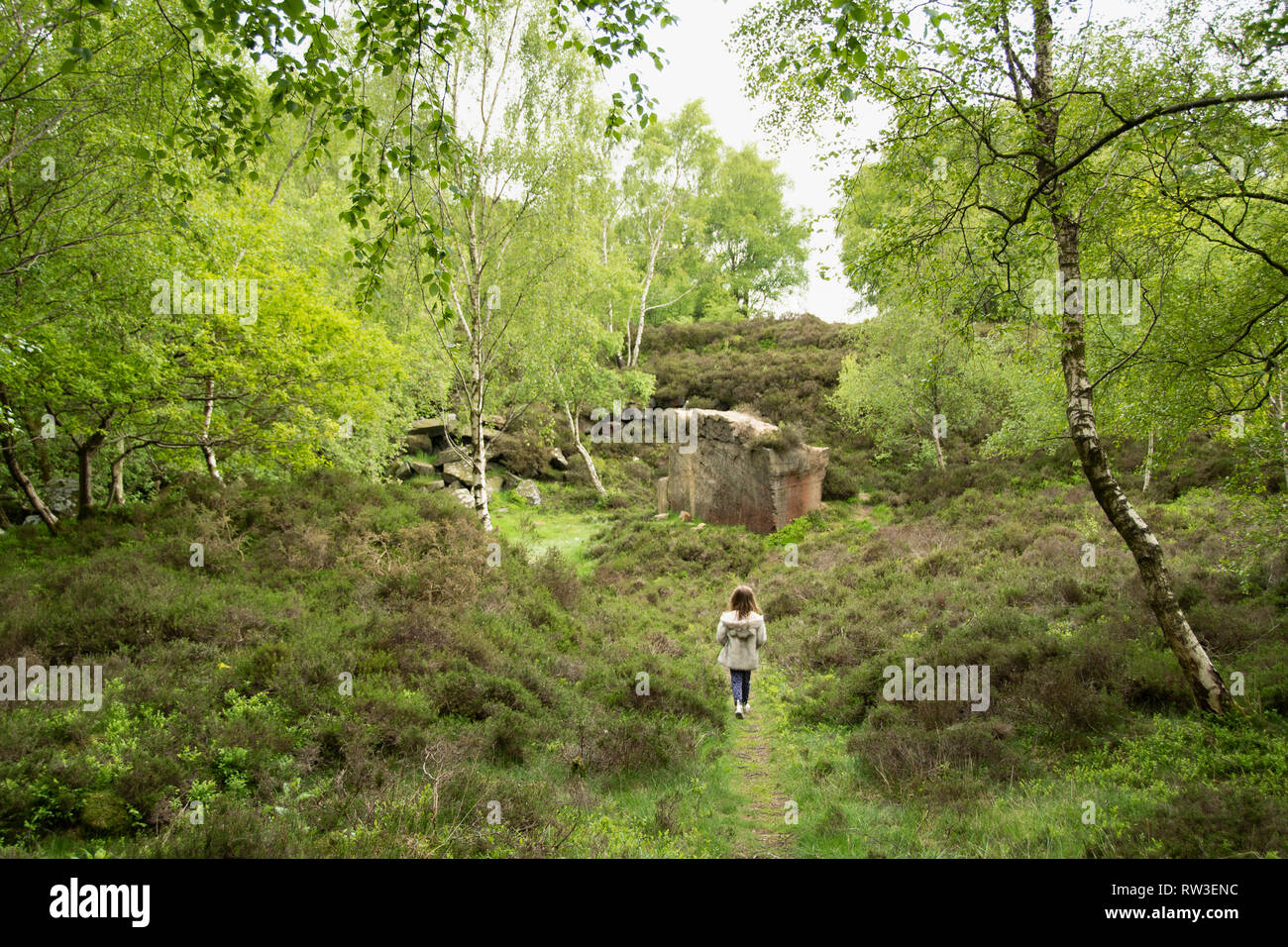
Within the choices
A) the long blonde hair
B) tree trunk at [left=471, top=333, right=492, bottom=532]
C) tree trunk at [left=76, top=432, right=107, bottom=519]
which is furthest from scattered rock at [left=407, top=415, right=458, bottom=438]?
the long blonde hair

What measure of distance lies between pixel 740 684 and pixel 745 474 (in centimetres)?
1034

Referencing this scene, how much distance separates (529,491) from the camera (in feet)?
75.2

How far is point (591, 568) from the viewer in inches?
656

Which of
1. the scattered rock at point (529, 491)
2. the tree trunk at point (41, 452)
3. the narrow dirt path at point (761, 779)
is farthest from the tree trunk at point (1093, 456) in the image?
the scattered rock at point (529, 491)

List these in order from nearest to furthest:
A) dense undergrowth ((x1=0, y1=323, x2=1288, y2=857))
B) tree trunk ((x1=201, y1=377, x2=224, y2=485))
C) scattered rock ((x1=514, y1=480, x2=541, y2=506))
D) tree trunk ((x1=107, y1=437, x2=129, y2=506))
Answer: dense undergrowth ((x1=0, y1=323, x2=1288, y2=857)) < tree trunk ((x1=201, y1=377, x2=224, y2=485)) < tree trunk ((x1=107, y1=437, x2=129, y2=506)) < scattered rock ((x1=514, y1=480, x2=541, y2=506))

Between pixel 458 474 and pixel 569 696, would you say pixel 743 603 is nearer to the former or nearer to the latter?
pixel 569 696

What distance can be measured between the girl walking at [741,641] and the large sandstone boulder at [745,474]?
9.55 metres

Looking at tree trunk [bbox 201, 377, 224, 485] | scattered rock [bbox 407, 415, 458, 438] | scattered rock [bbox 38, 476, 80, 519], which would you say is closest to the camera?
tree trunk [bbox 201, 377, 224, 485]

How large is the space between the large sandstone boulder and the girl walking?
31.3ft

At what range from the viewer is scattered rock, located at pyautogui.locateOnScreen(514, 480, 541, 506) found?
886 inches

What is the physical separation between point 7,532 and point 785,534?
16.0 meters

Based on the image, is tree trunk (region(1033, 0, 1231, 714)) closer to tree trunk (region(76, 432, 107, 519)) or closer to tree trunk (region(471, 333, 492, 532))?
tree trunk (region(471, 333, 492, 532))

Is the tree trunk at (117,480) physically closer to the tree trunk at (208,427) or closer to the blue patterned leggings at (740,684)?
the tree trunk at (208,427)
